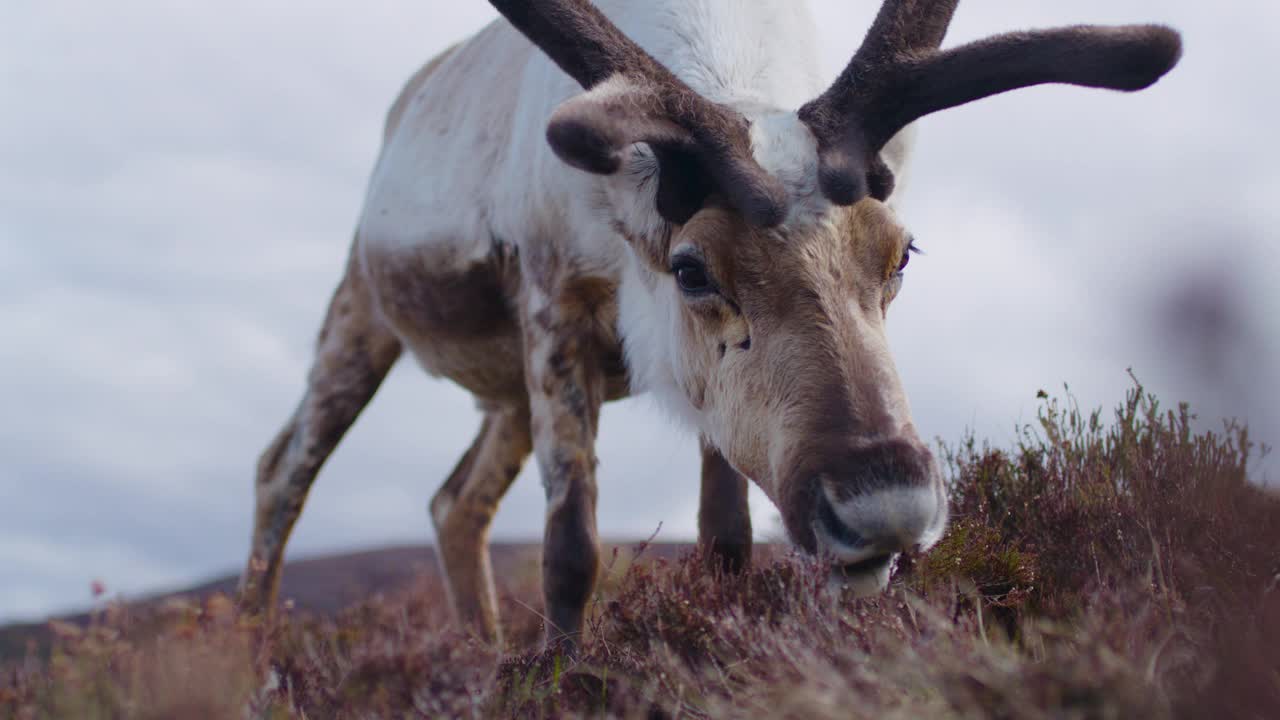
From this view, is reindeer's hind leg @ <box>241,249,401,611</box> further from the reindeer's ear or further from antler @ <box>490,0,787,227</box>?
the reindeer's ear

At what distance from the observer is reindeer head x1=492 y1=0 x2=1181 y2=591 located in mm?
2775

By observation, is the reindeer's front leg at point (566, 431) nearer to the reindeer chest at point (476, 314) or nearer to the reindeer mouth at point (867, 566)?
the reindeer chest at point (476, 314)

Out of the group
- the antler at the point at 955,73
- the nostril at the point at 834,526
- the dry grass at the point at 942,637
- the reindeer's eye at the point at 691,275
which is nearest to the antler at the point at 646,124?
the reindeer's eye at the point at 691,275

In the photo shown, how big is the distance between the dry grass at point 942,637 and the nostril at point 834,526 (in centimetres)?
11

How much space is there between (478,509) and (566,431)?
2612mm

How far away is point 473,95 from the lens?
5.84 m

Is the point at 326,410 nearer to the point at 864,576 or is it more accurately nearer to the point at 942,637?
the point at 864,576

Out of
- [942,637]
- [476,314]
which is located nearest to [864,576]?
[942,637]

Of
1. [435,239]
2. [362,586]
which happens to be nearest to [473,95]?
[435,239]

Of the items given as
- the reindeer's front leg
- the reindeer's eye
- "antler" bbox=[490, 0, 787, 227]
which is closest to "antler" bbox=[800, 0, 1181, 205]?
"antler" bbox=[490, 0, 787, 227]

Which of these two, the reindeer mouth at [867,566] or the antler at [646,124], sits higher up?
the antler at [646,124]

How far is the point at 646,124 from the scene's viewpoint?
319 centimetres

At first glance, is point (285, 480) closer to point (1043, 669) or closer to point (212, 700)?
point (212, 700)

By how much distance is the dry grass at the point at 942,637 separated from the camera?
6.33 feet
